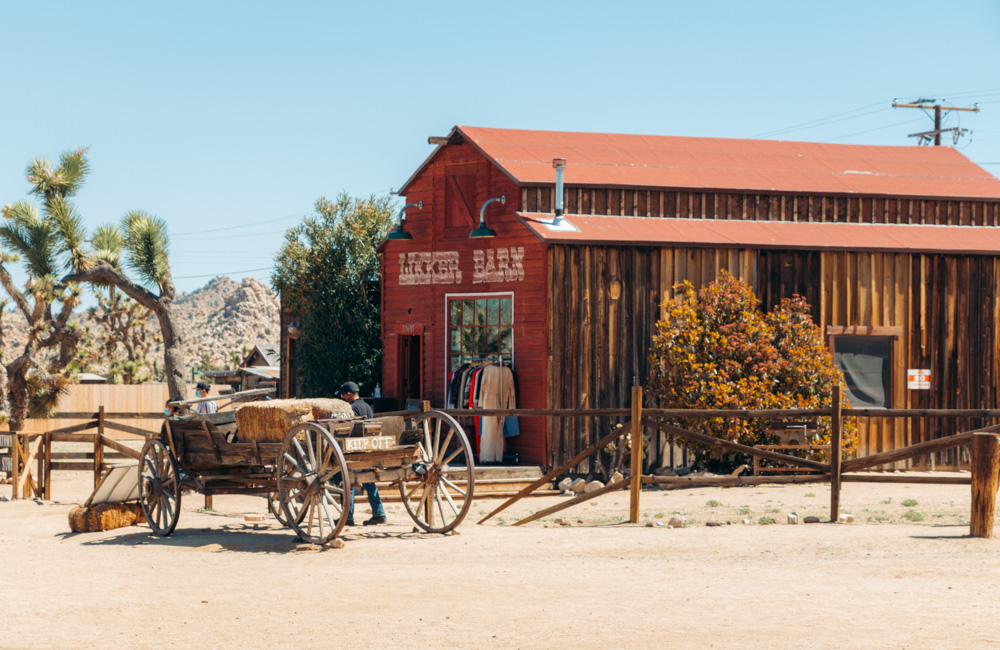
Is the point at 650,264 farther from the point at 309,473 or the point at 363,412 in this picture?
the point at 309,473

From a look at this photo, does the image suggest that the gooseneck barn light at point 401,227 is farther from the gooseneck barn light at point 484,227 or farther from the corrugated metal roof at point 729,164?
the gooseneck barn light at point 484,227

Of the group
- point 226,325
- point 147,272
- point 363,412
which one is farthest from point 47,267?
point 226,325

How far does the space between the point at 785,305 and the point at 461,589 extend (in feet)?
36.6

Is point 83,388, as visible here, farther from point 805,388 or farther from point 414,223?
point 805,388

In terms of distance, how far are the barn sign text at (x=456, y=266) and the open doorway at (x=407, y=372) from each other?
120 cm

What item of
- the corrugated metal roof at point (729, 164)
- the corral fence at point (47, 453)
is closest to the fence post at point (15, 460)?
the corral fence at point (47, 453)

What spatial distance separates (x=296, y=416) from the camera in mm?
11609

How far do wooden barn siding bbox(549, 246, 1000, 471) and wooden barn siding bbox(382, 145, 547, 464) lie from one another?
1.15ft

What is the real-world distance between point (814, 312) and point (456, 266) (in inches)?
241

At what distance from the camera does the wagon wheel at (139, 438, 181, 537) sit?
12.5m

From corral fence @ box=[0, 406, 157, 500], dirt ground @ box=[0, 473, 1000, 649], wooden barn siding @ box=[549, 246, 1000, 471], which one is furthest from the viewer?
wooden barn siding @ box=[549, 246, 1000, 471]

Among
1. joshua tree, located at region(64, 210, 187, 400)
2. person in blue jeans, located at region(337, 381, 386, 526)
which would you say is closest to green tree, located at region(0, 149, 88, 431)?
joshua tree, located at region(64, 210, 187, 400)

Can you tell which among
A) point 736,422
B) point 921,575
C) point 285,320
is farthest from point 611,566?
point 285,320

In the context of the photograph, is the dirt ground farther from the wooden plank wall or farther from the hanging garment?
the wooden plank wall
